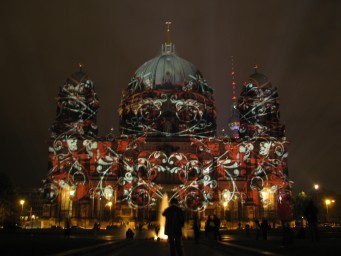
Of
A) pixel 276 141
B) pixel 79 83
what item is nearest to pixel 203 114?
pixel 276 141

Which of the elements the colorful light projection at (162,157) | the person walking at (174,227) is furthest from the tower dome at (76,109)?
the person walking at (174,227)

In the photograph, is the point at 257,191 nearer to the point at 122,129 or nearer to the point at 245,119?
A: the point at 245,119

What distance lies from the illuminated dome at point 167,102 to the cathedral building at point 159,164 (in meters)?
0.39

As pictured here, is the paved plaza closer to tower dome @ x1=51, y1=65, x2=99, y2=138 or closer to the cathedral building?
the cathedral building

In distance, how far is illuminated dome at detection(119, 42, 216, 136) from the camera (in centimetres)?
7706

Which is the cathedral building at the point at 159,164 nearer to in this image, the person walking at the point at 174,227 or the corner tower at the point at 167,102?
the corner tower at the point at 167,102

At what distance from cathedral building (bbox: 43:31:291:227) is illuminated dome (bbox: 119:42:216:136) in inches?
15.4

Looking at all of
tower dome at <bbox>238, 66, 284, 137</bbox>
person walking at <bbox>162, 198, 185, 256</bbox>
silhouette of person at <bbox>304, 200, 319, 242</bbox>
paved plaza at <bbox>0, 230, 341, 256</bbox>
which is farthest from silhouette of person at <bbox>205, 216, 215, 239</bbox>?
tower dome at <bbox>238, 66, 284, 137</bbox>

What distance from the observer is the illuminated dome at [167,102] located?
3034 inches

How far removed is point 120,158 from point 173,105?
717 inches

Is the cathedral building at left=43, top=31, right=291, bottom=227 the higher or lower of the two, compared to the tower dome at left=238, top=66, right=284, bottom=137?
lower

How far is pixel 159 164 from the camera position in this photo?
6781cm

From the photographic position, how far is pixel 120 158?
66.7 meters

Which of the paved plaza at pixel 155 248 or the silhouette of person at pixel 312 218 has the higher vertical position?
the silhouette of person at pixel 312 218
